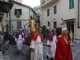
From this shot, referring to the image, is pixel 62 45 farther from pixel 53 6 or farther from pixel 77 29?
pixel 53 6

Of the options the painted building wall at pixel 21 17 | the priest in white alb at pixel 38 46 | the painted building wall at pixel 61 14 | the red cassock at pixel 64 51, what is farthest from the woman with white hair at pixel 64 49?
the painted building wall at pixel 21 17

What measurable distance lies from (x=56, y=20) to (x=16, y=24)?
9750 mm

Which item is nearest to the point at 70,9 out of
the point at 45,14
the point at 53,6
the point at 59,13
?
the point at 59,13

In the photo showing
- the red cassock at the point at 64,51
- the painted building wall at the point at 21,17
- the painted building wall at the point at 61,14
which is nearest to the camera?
the red cassock at the point at 64,51

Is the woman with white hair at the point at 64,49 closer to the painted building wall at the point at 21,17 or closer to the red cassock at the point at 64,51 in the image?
the red cassock at the point at 64,51

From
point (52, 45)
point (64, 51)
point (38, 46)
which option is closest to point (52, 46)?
point (52, 45)

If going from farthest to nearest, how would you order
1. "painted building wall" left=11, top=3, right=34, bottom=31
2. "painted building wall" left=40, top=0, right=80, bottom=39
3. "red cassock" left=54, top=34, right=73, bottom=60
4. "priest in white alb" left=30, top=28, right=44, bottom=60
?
"painted building wall" left=11, top=3, right=34, bottom=31 → "painted building wall" left=40, top=0, right=80, bottom=39 → "priest in white alb" left=30, top=28, right=44, bottom=60 → "red cassock" left=54, top=34, right=73, bottom=60

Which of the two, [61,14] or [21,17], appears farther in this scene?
[21,17]

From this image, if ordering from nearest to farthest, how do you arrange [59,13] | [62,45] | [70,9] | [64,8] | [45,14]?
[62,45] < [70,9] < [64,8] < [59,13] < [45,14]

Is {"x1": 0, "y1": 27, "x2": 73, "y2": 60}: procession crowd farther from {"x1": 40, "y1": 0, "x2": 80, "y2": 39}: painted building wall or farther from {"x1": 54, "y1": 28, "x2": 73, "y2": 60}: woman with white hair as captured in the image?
{"x1": 40, "y1": 0, "x2": 80, "y2": 39}: painted building wall

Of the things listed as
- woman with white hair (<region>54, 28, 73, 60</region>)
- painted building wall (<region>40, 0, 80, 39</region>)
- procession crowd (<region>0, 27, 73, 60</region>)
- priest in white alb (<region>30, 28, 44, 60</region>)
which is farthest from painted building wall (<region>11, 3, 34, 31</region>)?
woman with white hair (<region>54, 28, 73, 60</region>)

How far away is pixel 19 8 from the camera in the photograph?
134 ft

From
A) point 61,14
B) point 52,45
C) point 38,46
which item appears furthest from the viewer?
point 61,14

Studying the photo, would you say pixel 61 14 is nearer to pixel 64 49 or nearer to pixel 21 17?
pixel 21 17
